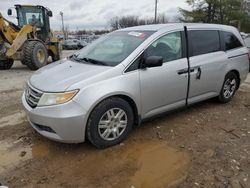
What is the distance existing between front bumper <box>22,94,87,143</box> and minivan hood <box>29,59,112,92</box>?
26cm

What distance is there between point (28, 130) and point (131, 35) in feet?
7.57

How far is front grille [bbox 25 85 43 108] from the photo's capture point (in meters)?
3.71

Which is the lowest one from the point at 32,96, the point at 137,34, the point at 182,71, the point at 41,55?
the point at 41,55

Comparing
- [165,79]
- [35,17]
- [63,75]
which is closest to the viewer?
[63,75]

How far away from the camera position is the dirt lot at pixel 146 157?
10.5 feet

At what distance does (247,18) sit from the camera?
30.6 metres

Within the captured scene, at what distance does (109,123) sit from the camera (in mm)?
3850

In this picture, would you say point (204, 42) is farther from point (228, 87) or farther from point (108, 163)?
point (108, 163)

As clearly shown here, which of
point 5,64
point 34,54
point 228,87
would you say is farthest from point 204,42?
point 5,64

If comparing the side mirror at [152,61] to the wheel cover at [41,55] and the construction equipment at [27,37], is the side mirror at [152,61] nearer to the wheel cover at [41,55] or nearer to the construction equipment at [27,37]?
the construction equipment at [27,37]

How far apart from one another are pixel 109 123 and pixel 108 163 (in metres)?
0.56

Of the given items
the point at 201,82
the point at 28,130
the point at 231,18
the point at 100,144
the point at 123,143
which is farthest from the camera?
the point at 231,18

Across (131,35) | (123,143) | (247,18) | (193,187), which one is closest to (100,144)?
(123,143)

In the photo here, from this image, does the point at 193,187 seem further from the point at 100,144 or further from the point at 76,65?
the point at 76,65
